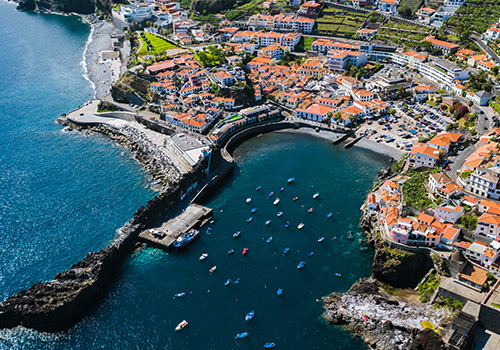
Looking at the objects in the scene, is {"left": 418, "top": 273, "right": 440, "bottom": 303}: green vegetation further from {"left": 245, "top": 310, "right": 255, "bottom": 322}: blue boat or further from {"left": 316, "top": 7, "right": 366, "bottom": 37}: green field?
{"left": 316, "top": 7, "right": 366, "bottom": 37}: green field

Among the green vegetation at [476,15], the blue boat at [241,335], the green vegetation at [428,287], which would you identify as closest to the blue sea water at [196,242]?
the blue boat at [241,335]

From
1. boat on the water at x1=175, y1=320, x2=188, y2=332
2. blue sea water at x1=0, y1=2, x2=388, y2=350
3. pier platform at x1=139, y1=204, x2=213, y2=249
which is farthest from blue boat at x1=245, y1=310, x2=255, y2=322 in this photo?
pier platform at x1=139, y1=204, x2=213, y2=249

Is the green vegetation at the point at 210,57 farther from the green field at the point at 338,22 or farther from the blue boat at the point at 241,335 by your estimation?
the blue boat at the point at 241,335

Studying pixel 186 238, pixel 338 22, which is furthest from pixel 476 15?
pixel 186 238

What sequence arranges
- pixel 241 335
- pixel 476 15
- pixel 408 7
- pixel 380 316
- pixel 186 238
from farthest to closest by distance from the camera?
pixel 408 7 → pixel 476 15 → pixel 186 238 → pixel 380 316 → pixel 241 335

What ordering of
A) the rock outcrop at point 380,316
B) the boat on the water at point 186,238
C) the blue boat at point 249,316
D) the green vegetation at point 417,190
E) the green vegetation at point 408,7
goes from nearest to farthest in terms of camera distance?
the rock outcrop at point 380,316, the blue boat at point 249,316, the boat on the water at point 186,238, the green vegetation at point 417,190, the green vegetation at point 408,7

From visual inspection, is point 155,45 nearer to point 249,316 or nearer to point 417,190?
point 417,190
